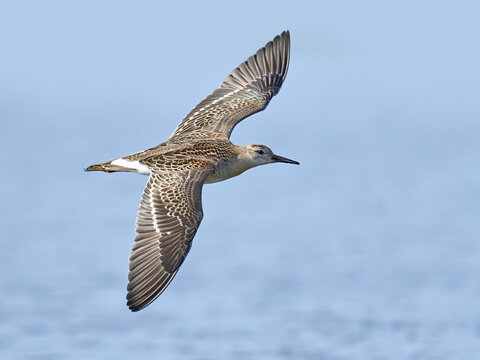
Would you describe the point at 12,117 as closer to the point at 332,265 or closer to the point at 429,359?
the point at 332,265

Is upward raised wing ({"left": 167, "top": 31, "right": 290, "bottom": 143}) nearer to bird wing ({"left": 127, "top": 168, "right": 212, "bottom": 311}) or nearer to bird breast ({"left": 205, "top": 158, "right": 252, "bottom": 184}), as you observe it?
bird breast ({"left": 205, "top": 158, "right": 252, "bottom": 184})

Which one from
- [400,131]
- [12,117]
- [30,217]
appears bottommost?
[30,217]

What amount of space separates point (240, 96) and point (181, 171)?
118 inches

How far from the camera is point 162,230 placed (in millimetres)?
13211

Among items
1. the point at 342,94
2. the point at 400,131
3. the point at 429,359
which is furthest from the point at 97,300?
the point at 342,94

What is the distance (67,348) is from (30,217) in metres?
10.7

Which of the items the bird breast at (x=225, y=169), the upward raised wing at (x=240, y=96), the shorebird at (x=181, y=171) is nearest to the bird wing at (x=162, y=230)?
the shorebird at (x=181, y=171)

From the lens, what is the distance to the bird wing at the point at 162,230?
12.8 m

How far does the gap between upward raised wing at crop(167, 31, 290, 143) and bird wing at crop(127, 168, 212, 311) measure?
61.6 inches

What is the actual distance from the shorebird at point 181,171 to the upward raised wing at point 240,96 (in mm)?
13

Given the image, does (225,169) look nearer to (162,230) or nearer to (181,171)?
(181,171)

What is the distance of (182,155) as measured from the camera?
14133mm

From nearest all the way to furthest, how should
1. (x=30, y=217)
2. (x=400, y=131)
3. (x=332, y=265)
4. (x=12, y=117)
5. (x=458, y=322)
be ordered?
(x=458, y=322) → (x=332, y=265) → (x=30, y=217) → (x=400, y=131) → (x=12, y=117)

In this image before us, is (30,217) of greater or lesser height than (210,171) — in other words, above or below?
above
